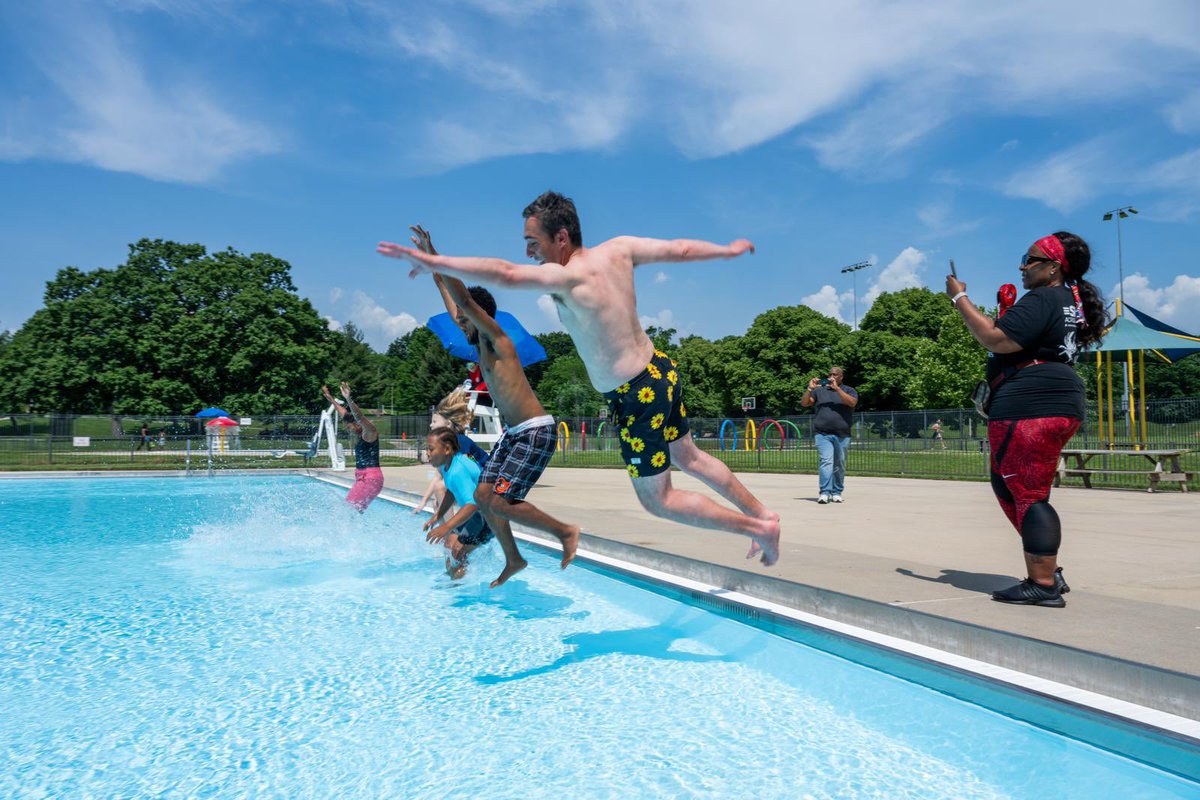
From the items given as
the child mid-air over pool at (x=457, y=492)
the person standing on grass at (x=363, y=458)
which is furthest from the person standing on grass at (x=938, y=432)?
the child mid-air over pool at (x=457, y=492)

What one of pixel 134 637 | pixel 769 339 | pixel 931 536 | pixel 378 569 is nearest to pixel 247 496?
pixel 378 569

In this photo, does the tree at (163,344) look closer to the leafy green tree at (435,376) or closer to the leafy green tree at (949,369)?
the leafy green tree at (435,376)

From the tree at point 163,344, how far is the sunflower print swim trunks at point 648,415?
43820 mm

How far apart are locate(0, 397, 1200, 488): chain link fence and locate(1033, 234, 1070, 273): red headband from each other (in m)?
12.7

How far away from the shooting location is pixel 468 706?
360 cm

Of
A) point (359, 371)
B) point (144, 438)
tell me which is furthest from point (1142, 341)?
point (359, 371)

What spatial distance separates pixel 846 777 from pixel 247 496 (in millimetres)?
16710

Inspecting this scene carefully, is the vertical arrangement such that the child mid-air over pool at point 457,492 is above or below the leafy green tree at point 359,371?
below

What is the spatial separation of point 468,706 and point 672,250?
7.79 ft

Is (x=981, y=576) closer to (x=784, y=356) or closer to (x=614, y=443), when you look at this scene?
(x=614, y=443)

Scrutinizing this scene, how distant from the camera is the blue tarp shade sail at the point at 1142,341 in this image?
700 inches

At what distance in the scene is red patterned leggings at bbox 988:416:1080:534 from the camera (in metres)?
4.13

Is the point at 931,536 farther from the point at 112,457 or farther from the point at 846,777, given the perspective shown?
the point at 112,457

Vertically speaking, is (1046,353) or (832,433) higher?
(1046,353)
